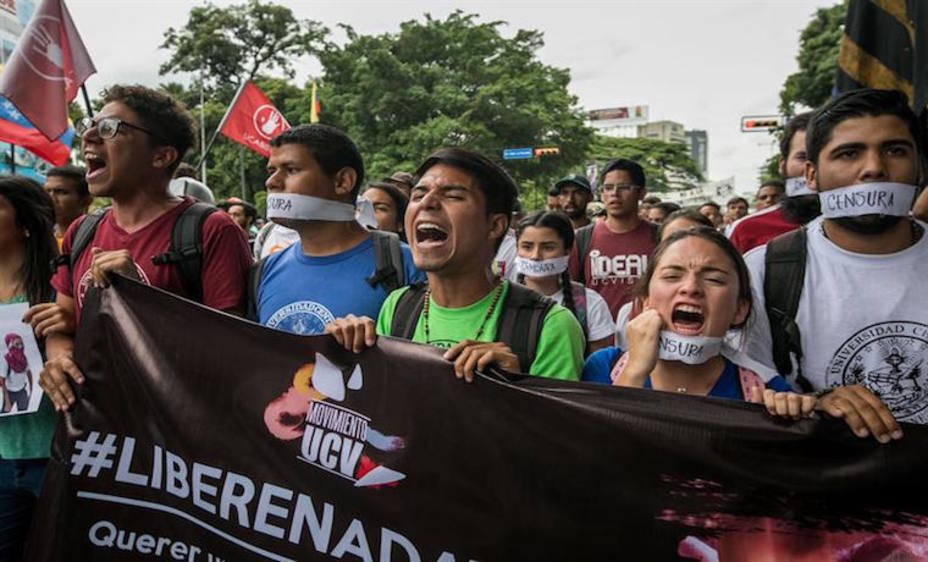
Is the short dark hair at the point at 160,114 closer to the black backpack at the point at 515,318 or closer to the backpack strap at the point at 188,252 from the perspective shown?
the backpack strap at the point at 188,252

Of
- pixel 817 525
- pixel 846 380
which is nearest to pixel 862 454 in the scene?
pixel 817 525

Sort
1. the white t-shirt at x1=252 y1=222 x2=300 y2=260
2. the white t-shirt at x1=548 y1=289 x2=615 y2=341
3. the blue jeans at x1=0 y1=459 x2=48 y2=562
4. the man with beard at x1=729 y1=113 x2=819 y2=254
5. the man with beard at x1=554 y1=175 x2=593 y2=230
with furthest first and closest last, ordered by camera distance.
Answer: the man with beard at x1=554 y1=175 x2=593 y2=230, the white t-shirt at x1=252 y1=222 x2=300 y2=260, the white t-shirt at x1=548 y1=289 x2=615 y2=341, the man with beard at x1=729 y1=113 x2=819 y2=254, the blue jeans at x1=0 y1=459 x2=48 y2=562

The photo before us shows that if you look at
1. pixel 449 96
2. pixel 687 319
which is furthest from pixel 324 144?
pixel 449 96

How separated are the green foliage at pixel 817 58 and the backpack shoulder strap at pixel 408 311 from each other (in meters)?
31.6

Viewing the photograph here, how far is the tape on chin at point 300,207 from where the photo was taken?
2.89 meters

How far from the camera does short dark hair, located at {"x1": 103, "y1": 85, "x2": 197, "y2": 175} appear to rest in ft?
9.31

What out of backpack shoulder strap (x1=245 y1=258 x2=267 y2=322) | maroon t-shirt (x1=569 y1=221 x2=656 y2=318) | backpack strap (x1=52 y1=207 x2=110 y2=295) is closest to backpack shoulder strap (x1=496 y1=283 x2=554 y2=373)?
backpack shoulder strap (x1=245 y1=258 x2=267 y2=322)

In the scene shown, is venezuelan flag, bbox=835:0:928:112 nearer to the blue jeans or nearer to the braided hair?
the braided hair

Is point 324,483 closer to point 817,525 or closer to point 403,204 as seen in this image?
point 817,525

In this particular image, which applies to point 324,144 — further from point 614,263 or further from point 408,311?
point 614,263

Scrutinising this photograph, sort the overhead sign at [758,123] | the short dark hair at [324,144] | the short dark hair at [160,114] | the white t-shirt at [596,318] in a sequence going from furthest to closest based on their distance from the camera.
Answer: the overhead sign at [758,123]
the white t-shirt at [596,318]
the short dark hair at [324,144]
the short dark hair at [160,114]

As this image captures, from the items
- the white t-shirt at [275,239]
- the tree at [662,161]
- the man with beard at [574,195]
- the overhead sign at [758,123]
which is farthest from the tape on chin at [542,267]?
the tree at [662,161]

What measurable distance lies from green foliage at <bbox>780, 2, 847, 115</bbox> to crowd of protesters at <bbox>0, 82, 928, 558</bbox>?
31.1m

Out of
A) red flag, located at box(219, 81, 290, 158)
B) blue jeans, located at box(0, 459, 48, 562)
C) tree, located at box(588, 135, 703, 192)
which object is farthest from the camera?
tree, located at box(588, 135, 703, 192)
